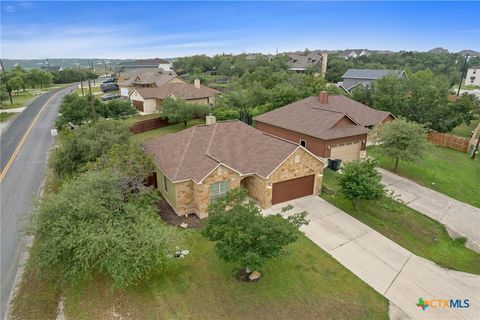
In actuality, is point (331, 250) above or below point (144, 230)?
below

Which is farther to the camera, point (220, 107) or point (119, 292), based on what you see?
point (220, 107)

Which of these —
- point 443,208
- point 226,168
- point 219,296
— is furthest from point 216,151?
point 443,208

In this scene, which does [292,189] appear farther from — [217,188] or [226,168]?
[217,188]

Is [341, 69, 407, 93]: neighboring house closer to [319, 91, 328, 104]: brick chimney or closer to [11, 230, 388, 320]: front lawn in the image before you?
[319, 91, 328, 104]: brick chimney

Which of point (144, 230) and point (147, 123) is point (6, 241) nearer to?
point (144, 230)

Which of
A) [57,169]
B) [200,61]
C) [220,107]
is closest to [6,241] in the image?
[57,169]
